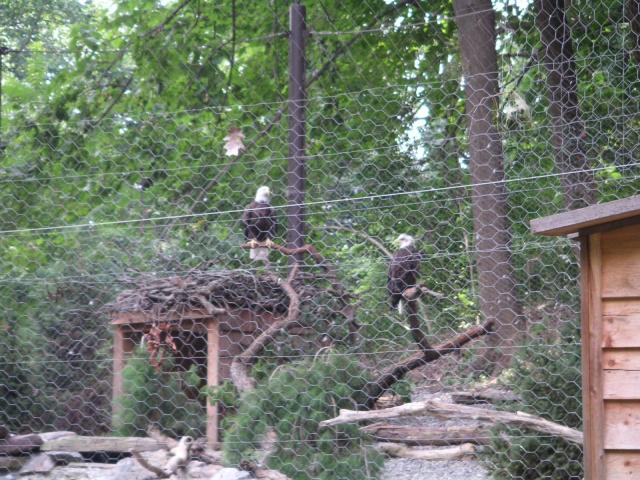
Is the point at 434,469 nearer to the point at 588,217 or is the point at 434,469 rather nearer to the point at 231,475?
the point at 231,475

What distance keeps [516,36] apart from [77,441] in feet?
9.27

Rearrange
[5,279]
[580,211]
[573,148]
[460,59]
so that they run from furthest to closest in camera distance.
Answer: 1. [460,59]
2. [5,279]
3. [573,148]
4. [580,211]

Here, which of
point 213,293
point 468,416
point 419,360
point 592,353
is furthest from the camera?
point 213,293

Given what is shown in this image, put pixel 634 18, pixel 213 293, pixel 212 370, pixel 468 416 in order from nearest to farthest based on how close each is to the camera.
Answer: pixel 468 416
pixel 634 18
pixel 212 370
pixel 213 293

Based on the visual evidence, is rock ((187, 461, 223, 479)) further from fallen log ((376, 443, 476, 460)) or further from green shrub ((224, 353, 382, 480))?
fallen log ((376, 443, 476, 460))

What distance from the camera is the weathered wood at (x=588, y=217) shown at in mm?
2473

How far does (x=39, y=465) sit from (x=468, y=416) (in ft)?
6.33

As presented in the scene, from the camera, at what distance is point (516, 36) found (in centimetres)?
449

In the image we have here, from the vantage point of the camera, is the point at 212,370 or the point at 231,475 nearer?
the point at 231,475

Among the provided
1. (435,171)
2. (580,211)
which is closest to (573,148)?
(435,171)

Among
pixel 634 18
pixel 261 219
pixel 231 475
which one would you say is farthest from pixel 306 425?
pixel 634 18

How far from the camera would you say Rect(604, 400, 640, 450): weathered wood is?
2580mm

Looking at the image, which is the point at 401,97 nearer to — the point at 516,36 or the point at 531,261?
the point at 516,36

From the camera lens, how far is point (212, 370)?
4172 millimetres
